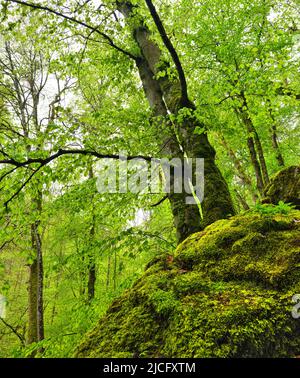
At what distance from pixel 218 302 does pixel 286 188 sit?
99.8 inches

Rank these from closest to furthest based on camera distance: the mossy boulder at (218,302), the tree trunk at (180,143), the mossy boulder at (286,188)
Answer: the mossy boulder at (218,302) → the mossy boulder at (286,188) → the tree trunk at (180,143)

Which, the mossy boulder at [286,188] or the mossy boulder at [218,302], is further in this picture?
the mossy boulder at [286,188]

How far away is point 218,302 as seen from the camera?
1681 millimetres

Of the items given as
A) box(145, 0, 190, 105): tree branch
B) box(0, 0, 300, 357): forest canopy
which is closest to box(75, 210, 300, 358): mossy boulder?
box(0, 0, 300, 357): forest canopy

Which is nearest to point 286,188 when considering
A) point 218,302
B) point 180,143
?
point 180,143

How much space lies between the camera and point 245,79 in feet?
17.7

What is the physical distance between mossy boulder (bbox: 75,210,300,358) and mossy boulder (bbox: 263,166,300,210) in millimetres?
1050

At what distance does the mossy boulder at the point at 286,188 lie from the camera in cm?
347

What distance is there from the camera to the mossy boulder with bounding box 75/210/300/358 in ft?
4.65

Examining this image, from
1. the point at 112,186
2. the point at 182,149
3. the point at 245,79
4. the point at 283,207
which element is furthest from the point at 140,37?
the point at 283,207

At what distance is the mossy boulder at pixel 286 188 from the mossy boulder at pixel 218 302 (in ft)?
3.44

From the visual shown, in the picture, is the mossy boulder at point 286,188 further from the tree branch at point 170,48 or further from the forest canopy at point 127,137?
the tree branch at point 170,48

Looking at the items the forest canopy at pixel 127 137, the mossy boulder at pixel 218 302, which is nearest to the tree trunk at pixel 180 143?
the forest canopy at pixel 127 137

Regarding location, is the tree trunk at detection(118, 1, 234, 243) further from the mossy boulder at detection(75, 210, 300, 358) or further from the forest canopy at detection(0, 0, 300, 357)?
the mossy boulder at detection(75, 210, 300, 358)
